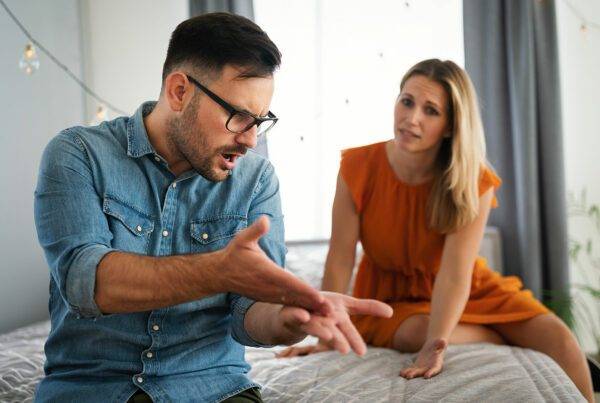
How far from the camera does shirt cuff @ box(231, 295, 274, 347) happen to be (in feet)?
4.34

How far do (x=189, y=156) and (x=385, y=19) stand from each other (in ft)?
7.81

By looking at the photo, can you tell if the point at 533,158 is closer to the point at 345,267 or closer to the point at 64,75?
the point at 345,267

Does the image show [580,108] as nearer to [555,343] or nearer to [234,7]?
[555,343]

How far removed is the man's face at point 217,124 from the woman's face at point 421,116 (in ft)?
3.05

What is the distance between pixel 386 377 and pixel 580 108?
220 centimetres

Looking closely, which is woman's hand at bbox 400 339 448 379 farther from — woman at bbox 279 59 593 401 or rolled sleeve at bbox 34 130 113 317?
rolled sleeve at bbox 34 130 113 317

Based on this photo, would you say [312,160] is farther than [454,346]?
Yes

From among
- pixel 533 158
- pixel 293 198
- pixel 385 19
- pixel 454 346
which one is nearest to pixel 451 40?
pixel 385 19

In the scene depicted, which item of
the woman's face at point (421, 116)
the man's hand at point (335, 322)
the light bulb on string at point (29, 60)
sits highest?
the light bulb on string at point (29, 60)

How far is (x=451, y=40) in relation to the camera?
3445mm

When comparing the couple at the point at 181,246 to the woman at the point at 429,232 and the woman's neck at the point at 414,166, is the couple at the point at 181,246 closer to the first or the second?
the woman at the point at 429,232

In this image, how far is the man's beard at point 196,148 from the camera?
1344 millimetres

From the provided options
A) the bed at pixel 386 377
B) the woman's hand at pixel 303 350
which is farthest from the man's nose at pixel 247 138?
the woman's hand at pixel 303 350

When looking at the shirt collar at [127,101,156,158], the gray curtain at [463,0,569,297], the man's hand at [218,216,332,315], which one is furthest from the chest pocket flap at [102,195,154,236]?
the gray curtain at [463,0,569,297]
